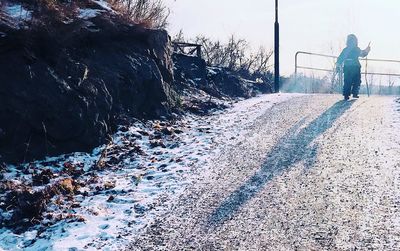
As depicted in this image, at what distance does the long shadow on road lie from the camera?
5530 mm

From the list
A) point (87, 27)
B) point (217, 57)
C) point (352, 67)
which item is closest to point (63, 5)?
point (87, 27)

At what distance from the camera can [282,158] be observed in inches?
286

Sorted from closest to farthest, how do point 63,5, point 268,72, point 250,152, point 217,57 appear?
point 250,152 → point 63,5 → point 217,57 → point 268,72

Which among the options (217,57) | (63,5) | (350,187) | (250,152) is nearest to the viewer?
(350,187)

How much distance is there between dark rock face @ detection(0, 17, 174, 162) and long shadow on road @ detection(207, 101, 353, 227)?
2.90 m

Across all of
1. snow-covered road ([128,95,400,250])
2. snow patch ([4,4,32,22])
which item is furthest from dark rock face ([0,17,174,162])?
snow-covered road ([128,95,400,250])

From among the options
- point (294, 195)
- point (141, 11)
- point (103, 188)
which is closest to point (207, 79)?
point (141, 11)

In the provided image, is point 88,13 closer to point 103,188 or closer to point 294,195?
point 103,188

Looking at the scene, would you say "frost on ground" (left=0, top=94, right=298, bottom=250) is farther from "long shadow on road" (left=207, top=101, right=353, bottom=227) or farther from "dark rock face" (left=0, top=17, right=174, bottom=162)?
"long shadow on road" (left=207, top=101, right=353, bottom=227)

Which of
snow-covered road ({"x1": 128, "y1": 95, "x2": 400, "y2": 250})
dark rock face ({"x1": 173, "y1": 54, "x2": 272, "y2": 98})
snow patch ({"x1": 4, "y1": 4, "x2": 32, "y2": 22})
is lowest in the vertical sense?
snow-covered road ({"x1": 128, "y1": 95, "x2": 400, "y2": 250})

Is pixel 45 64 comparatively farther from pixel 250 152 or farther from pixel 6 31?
pixel 250 152

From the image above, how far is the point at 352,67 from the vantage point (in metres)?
13.0

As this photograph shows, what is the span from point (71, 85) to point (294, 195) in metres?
4.20

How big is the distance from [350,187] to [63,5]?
622 centimetres
